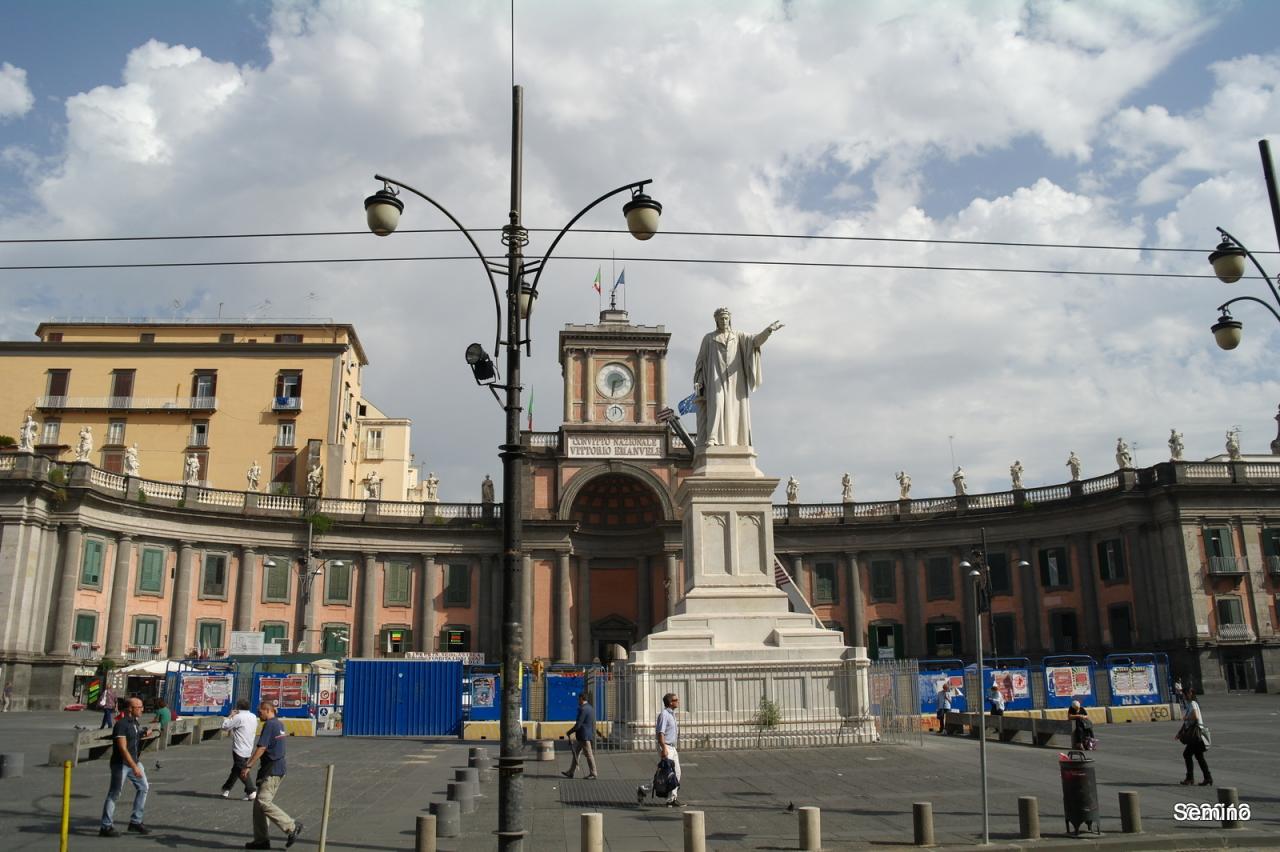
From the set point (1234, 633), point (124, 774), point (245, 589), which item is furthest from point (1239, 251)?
point (245, 589)

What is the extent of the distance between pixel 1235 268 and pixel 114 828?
54.0 feet

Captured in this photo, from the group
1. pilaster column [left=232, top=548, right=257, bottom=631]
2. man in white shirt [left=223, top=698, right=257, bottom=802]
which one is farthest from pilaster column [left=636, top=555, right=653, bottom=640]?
man in white shirt [left=223, top=698, right=257, bottom=802]

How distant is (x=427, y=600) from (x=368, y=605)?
9.21 ft

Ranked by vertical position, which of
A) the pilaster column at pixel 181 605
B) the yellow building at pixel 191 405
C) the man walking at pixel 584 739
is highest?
the yellow building at pixel 191 405

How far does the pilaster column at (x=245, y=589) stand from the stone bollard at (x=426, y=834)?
38.8 meters

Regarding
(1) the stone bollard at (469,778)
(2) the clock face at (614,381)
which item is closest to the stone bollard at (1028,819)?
(1) the stone bollard at (469,778)

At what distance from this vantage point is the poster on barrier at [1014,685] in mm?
30141

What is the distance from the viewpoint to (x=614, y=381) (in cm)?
5284

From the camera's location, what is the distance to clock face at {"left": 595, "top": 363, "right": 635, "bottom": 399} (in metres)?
52.6

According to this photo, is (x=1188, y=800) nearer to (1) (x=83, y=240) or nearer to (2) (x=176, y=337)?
(1) (x=83, y=240)

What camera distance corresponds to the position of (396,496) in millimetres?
67375

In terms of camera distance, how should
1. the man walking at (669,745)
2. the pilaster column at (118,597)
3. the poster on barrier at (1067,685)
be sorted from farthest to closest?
the pilaster column at (118,597) < the poster on barrier at (1067,685) < the man walking at (669,745)

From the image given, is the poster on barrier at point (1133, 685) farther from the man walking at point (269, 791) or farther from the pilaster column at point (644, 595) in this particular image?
the man walking at point (269, 791)

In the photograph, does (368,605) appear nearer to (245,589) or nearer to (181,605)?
(245,589)
